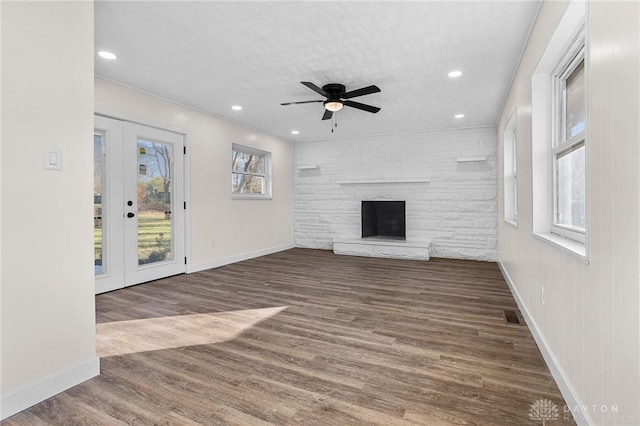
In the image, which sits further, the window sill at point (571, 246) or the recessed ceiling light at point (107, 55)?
the recessed ceiling light at point (107, 55)

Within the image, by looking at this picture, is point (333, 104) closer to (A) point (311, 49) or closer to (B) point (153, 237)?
(A) point (311, 49)

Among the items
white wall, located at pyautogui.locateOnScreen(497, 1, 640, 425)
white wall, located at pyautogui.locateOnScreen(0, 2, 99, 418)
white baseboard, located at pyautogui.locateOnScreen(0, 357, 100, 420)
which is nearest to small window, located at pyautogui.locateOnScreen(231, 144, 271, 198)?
white wall, located at pyautogui.locateOnScreen(0, 2, 99, 418)

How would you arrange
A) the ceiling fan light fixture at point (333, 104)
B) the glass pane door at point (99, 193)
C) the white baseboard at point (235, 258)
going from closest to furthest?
the glass pane door at point (99, 193)
the ceiling fan light fixture at point (333, 104)
the white baseboard at point (235, 258)

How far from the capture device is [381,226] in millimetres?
6520

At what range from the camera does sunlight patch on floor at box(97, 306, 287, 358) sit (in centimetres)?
227

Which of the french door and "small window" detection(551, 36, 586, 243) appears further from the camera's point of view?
the french door

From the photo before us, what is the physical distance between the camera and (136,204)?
3.92 m

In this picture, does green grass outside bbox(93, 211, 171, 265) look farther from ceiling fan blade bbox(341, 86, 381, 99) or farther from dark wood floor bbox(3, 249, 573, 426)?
ceiling fan blade bbox(341, 86, 381, 99)

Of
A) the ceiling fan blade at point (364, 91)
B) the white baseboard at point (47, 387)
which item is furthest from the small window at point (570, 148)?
the white baseboard at point (47, 387)

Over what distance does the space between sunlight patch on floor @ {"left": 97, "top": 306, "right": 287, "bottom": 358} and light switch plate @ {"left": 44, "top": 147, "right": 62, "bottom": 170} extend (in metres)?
1.25

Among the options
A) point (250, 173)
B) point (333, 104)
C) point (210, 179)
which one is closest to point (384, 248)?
point (250, 173)

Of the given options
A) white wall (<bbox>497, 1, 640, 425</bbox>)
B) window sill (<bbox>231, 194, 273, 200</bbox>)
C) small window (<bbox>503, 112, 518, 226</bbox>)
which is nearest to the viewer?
white wall (<bbox>497, 1, 640, 425</bbox>)

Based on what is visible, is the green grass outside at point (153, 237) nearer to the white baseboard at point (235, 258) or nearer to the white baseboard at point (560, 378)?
the white baseboard at point (235, 258)

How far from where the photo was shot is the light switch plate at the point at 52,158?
165cm
